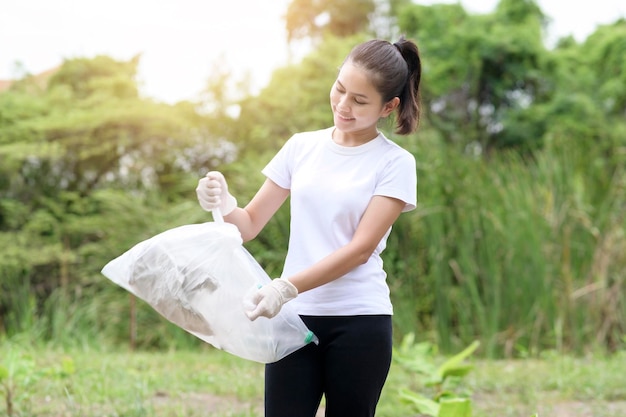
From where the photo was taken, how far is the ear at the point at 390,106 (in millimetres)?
2139

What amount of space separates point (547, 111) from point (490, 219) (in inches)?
343

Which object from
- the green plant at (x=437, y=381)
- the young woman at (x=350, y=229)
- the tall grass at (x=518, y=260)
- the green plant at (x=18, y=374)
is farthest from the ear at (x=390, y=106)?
the tall grass at (x=518, y=260)

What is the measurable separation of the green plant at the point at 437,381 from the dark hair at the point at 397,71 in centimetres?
93

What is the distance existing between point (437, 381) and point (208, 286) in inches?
70.8

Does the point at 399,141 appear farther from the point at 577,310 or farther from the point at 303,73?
the point at 303,73

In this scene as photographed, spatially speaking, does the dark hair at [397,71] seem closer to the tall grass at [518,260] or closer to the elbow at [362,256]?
the elbow at [362,256]

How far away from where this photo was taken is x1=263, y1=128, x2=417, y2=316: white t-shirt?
206cm

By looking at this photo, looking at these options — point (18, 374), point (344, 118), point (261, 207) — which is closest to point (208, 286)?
point (261, 207)

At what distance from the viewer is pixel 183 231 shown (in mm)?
2059

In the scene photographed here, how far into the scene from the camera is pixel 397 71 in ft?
6.86

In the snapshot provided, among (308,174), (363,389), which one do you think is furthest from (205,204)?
(363,389)

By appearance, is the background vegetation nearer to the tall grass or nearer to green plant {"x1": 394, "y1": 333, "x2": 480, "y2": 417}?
the tall grass

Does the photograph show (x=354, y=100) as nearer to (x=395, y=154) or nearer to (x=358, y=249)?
(x=395, y=154)

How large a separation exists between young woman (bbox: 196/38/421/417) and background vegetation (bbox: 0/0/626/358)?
0.29m
